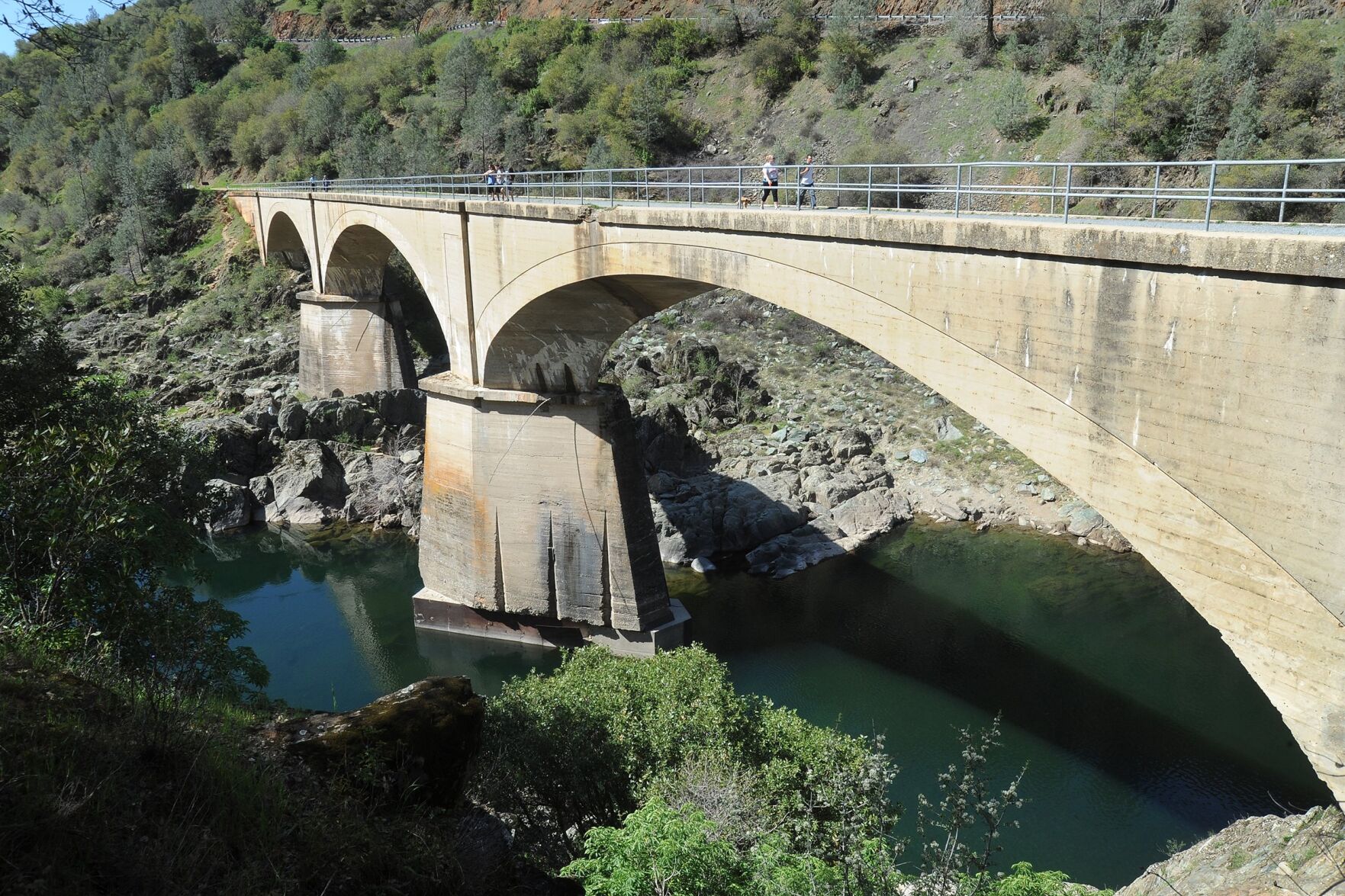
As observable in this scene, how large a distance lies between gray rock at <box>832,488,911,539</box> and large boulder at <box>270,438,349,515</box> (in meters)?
12.9

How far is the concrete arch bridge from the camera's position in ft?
21.1

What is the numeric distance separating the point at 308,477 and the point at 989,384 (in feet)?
66.4

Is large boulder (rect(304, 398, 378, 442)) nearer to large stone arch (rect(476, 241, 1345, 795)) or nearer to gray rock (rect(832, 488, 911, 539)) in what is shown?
gray rock (rect(832, 488, 911, 539))

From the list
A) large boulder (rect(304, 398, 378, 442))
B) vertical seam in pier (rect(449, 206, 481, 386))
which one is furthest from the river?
vertical seam in pier (rect(449, 206, 481, 386))

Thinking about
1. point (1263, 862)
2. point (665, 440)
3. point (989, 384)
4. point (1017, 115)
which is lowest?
point (665, 440)

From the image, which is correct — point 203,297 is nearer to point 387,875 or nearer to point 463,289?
point 463,289

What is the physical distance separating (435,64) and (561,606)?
163 ft

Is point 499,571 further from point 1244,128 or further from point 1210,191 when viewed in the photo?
point 1244,128

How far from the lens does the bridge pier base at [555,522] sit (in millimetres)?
17219

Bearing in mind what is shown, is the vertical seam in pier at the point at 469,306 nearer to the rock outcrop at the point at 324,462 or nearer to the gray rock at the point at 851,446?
the rock outcrop at the point at 324,462

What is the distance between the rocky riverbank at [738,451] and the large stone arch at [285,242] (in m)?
7.22

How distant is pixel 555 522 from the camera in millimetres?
17422

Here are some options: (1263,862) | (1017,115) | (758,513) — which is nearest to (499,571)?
(758,513)

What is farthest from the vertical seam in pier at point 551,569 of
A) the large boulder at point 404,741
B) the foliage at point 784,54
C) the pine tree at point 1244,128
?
the foliage at point 784,54
